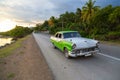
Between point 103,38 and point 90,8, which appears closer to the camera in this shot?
point 103,38

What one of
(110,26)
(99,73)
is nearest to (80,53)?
(99,73)

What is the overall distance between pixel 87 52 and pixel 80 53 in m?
0.45

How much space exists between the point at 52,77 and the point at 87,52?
3552mm

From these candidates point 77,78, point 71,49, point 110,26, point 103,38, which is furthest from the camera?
point 110,26

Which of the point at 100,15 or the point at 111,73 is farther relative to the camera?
the point at 100,15

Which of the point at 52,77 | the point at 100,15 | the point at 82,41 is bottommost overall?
the point at 52,77

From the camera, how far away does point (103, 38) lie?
2695cm

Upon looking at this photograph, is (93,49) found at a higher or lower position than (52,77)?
higher

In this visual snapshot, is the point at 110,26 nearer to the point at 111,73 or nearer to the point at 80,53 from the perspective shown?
the point at 80,53

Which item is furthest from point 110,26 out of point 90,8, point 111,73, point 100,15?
point 111,73

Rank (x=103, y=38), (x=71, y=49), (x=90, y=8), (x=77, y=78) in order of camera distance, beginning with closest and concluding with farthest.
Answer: (x=77, y=78) < (x=71, y=49) < (x=103, y=38) < (x=90, y=8)

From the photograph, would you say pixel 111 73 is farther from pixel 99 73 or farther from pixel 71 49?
pixel 71 49

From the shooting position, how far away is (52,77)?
729 cm

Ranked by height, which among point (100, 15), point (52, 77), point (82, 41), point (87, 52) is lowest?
point (52, 77)
